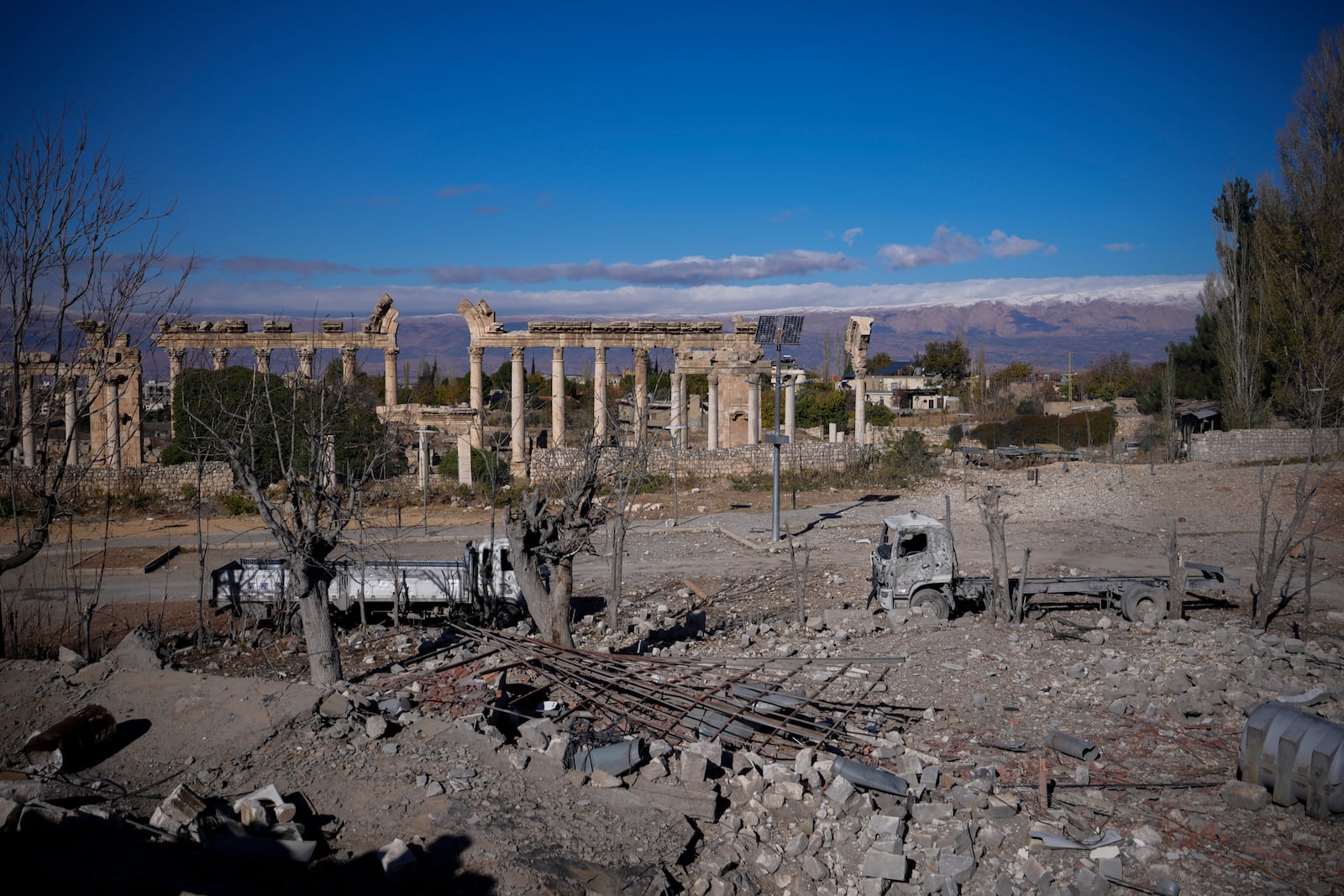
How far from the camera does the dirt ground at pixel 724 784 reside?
7254 millimetres

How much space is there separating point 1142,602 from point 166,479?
3322cm

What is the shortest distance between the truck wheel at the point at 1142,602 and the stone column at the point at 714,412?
26617 mm

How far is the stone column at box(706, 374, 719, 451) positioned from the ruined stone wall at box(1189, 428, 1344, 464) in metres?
20.9

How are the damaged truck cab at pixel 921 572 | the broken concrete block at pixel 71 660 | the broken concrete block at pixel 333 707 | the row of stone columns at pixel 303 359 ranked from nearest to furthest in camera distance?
the broken concrete block at pixel 333 707
the broken concrete block at pixel 71 660
the damaged truck cab at pixel 921 572
the row of stone columns at pixel 303 359

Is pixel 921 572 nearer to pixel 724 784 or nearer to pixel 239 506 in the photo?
pixel 724 784

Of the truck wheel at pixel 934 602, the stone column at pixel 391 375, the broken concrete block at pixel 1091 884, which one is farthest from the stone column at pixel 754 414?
the broken concrete block at pixel 1091 884

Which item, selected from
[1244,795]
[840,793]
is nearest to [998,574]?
[1244,795]

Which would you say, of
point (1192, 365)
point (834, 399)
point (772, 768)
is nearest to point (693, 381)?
point (834, 399)

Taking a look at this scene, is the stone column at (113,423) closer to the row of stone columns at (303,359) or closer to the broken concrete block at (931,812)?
the row of stone columns at (303,359)

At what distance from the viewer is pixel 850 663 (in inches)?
502

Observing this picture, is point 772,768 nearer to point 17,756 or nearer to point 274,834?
point 274,834

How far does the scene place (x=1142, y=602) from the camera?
15062mm

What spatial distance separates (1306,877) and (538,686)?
25.9 feet

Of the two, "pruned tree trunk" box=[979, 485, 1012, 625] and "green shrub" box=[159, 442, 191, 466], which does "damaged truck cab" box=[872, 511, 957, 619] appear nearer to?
"pruned tree trunk" box=[979, 485, 1012, 625]
